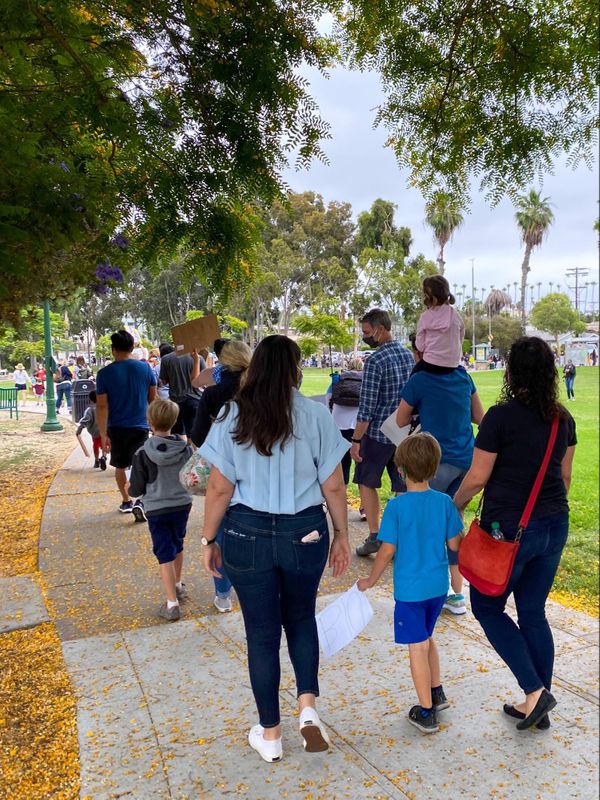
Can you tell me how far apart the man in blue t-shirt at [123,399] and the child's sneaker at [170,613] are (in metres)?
2.66

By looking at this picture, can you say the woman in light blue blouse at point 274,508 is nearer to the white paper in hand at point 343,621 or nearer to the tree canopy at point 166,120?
the white paper in hand at point 343,621

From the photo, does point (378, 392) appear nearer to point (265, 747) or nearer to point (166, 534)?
point (166, 534)

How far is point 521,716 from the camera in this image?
3023 millimetres

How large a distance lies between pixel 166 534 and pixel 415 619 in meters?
2.05

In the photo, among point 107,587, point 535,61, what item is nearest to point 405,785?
point 107,587

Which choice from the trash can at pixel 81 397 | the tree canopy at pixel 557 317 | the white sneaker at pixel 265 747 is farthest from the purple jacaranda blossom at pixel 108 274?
the tree canopy at pixel 557 317

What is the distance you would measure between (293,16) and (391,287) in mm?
32242

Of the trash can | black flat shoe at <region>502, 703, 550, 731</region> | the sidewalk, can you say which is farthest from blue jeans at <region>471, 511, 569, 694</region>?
the trash can

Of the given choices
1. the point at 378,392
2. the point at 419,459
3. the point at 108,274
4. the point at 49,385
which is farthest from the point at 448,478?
the point at 49,385

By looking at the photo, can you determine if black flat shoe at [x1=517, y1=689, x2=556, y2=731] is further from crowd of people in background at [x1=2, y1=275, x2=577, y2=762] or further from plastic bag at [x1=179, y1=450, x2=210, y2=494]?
plastic bag at [x1=179, y1=450, x2=210, y2=494]

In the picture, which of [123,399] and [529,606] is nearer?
[529,606]

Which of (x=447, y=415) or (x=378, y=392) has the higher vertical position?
(x=378, y=392)

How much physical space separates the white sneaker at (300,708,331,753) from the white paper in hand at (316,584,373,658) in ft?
1.33

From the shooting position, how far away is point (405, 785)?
8.57ft
